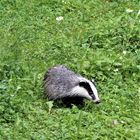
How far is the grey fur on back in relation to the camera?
22.5 feet

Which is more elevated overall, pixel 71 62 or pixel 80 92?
pixel 71 62

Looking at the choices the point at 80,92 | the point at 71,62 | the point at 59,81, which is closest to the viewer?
the point at 80,92

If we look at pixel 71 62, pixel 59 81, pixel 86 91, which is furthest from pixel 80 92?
Result: pixel 71 62

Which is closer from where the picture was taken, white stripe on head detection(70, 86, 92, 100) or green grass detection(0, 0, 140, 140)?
green grass detection(0, 0, 140, 140)

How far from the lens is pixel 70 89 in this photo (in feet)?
22.5

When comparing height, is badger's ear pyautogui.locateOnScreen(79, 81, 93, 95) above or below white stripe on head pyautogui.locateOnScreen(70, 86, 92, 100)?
above

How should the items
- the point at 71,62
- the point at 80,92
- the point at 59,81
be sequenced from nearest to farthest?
the point at 80,92 → the point at 59,81 → the point at 71,62

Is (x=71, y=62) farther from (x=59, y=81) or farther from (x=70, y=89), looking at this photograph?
(x=70, y=89)

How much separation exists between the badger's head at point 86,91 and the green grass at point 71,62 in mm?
101

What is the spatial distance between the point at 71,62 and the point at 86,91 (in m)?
1.14

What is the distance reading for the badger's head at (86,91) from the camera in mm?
6820

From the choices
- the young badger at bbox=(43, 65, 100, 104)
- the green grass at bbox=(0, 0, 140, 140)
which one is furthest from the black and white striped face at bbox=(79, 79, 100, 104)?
the green grass at bbox=(0, 0, 140, 140)

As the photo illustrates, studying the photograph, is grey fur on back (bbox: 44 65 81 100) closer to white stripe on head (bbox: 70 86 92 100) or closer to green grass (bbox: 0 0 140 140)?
white stripe on head (bbox: 70 86 92 100)

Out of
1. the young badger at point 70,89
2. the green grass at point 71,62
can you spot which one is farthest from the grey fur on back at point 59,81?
the green grass at point 71,62
